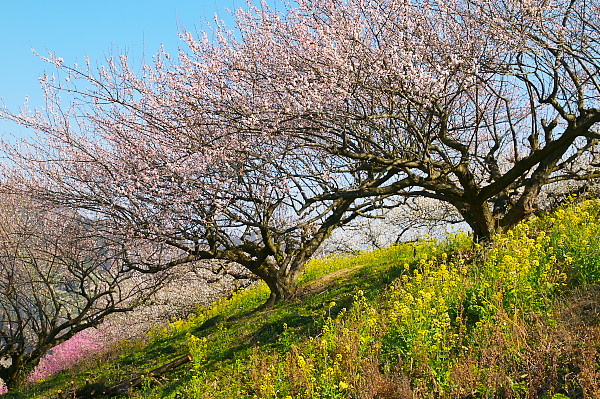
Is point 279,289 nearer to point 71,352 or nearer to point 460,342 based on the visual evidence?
point 460,342

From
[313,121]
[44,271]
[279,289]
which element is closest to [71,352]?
[44,271]

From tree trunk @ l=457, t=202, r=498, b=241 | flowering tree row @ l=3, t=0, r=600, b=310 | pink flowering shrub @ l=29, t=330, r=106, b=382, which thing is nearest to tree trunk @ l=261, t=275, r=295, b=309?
flowering tree row @ l=3, t=0, r=600, b=310

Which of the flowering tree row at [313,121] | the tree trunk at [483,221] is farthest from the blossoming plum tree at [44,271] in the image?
the tree trunk at [483,221]

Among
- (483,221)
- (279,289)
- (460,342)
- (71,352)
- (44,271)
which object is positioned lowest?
(460,342)

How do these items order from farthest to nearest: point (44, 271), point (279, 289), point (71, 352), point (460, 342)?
point (71, 352)
point (44, 271)
point (279, 289)
point (460, 342)

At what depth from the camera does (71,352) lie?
2141 centimetres

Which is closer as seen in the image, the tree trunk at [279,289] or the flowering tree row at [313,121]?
the flowering tree row at [313,121]

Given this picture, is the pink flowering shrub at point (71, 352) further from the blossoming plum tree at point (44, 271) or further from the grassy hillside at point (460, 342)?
the grassy hillside at point (460, 342)

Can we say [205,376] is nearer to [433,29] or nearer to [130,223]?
[130,223]

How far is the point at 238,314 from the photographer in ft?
45.5

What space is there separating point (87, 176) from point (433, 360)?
9965 millimetres

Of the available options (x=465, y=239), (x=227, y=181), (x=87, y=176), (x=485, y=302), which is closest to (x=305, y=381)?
(x=485, y=302)

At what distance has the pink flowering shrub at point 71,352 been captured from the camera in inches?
748

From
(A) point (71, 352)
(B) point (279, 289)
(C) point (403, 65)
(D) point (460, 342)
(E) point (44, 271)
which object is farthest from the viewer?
(A) point (71, 352)
